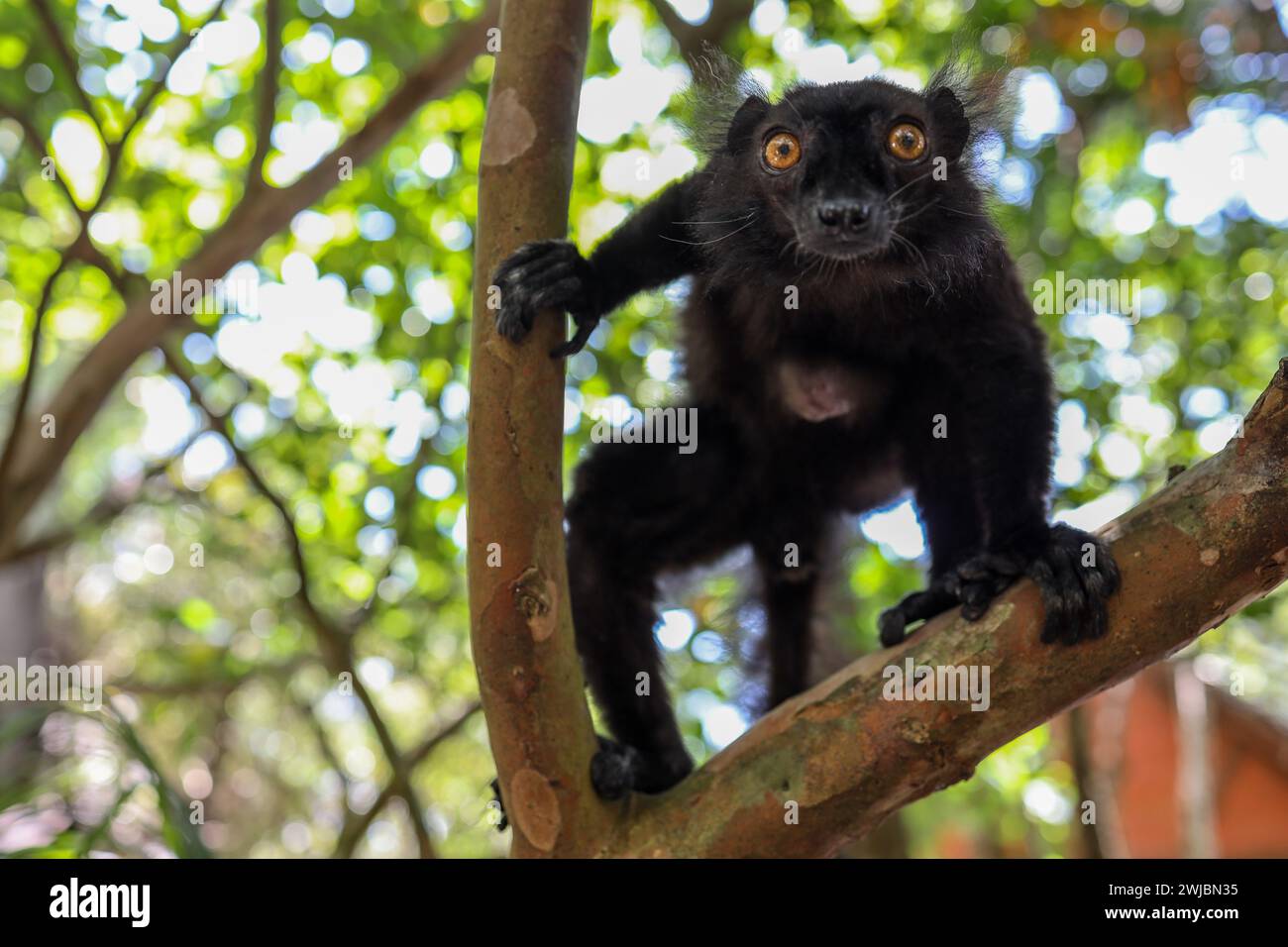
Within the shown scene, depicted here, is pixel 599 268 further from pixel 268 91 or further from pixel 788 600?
pixel 268 91

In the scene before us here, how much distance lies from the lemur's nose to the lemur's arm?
660 millimetres

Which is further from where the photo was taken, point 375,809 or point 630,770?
point 375,809

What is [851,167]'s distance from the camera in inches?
176

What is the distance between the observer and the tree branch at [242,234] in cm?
660


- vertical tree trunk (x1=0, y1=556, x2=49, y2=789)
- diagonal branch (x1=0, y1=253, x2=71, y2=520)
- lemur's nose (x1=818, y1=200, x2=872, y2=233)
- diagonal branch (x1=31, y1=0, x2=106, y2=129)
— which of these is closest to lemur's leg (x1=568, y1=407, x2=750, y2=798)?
lemur's nose (x1=818, y1=200, x2=872, y2=233)

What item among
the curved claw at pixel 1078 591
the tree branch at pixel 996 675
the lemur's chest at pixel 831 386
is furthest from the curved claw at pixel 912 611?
the lemur's chest at pixel 831 386

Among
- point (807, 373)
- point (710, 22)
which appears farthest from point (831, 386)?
point (710, 22)

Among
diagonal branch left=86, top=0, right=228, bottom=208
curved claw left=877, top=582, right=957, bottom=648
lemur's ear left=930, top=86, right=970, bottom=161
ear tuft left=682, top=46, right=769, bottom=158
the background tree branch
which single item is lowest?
curved claw left=877, top=582, right=957, bottom=648

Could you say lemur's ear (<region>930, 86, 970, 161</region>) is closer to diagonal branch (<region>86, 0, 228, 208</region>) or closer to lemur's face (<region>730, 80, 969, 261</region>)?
lemur's face (<region>730, 80, 969, 261</region>)

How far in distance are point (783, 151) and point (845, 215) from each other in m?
0.55

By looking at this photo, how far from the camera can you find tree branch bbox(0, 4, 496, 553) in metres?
6.60

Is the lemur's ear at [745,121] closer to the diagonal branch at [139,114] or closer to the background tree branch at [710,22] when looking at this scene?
the background tree branch at [710,22]

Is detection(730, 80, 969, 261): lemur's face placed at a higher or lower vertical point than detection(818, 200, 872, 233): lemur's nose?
higher
